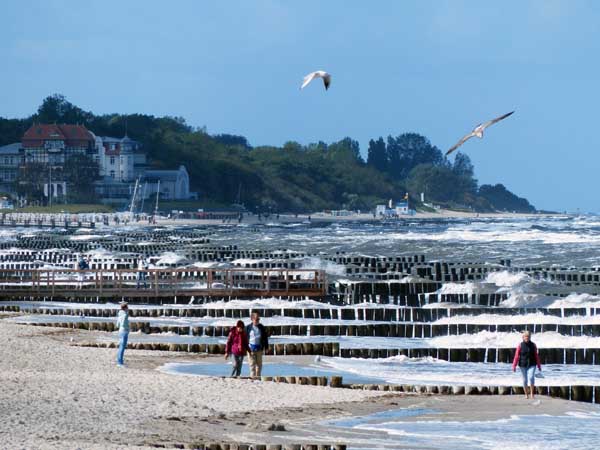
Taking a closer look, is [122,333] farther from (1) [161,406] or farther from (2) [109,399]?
(1) [161,406]

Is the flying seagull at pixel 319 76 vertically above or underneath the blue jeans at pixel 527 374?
above

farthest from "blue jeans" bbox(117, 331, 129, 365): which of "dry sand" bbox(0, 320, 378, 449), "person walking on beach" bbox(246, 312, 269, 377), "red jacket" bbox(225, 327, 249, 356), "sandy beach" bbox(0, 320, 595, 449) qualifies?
"person walking on beach" bbox(246, 312, 269, 377)

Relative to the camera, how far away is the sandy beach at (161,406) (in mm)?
18250

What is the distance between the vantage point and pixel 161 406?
21062mm

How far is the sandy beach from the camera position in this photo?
18.2 meters

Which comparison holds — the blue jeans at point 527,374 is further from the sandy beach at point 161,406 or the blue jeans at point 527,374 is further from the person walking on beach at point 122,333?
the person walking on beach at point 122,333

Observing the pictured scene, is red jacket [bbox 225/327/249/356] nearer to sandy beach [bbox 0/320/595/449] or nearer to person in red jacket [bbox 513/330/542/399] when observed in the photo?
sandy beach [bbox 0/320/595/449]

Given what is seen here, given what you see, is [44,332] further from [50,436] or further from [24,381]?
[50,436]

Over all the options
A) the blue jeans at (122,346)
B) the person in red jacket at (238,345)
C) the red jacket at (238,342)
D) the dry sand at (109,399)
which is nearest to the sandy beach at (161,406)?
the dry sand at (109,399)

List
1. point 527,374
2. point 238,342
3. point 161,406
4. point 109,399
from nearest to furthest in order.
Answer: point 161,406, point 109,399, point 527,374, point 238,342

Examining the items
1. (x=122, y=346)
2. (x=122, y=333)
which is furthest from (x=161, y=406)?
(x=122, y=333)

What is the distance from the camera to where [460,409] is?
22250mm

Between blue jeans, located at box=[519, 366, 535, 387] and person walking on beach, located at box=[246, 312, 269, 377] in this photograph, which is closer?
blue jeans, located at box=[519, 366, 535, 387]

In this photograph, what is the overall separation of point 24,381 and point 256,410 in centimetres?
463
